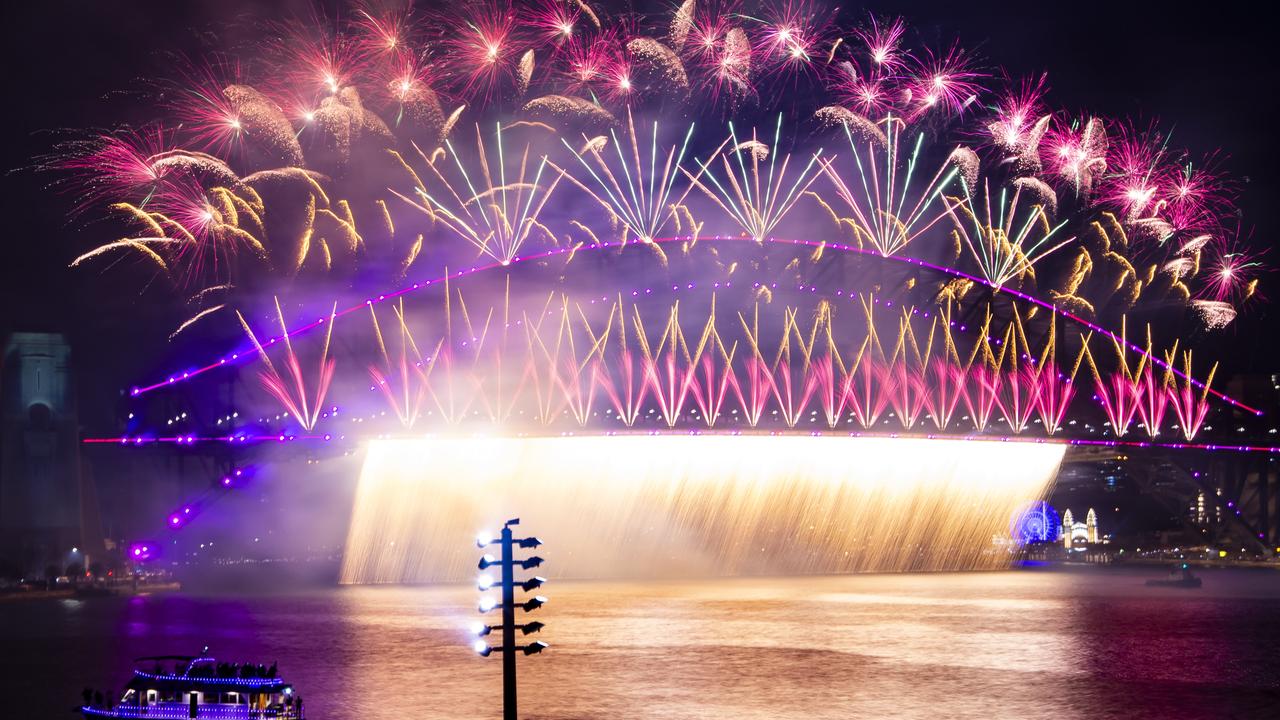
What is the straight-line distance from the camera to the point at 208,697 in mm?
33062

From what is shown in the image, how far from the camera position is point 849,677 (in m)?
41.0

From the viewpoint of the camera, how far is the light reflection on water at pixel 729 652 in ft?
120

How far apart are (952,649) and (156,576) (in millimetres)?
61794

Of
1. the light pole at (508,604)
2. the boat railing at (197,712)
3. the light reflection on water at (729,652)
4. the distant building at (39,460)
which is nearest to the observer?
the light pole at (508,604)

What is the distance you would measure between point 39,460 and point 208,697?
58223 millimetres

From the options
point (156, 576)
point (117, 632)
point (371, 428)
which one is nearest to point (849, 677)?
point (117, 632)

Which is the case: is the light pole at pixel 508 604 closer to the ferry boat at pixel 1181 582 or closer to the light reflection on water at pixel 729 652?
the light reflection on water at pixel 729 652

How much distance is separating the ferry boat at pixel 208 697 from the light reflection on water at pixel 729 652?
2339mm

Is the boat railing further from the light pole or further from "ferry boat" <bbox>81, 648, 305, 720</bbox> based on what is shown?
the light pole

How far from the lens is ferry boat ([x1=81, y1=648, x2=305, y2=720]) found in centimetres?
3250

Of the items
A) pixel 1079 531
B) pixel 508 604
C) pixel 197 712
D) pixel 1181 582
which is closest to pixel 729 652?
pixel 197 712

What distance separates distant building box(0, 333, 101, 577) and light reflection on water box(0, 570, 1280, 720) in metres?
7.24

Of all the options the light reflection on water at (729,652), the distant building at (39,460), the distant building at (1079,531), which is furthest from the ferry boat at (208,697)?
the distant building at (1079,531)

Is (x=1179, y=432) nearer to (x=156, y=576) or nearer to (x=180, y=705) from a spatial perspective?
(x=156, y=576)
